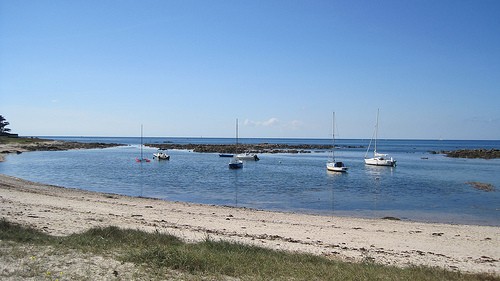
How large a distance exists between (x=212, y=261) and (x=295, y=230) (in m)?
10.2

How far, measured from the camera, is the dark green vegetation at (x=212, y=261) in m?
8.48

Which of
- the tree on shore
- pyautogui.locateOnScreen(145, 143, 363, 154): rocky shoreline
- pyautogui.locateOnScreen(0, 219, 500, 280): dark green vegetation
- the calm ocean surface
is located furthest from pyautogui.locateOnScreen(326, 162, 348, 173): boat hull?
the tree on shore

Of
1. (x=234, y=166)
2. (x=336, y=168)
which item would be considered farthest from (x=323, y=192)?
(x=234, y=166)

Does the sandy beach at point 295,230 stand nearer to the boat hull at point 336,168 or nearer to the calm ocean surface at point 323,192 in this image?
the calm ocean surface at point 323,192

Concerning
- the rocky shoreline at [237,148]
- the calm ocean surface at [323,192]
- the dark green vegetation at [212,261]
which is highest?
the dark green vegetation at [212,261]

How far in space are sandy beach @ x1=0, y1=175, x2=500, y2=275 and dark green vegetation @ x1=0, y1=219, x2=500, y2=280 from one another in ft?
9.08

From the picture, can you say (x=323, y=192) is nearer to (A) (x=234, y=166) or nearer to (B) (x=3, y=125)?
(A) (x=234, y=166)

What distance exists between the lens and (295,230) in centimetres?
1864

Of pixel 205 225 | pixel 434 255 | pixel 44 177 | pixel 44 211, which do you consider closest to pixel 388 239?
pixel 434 255

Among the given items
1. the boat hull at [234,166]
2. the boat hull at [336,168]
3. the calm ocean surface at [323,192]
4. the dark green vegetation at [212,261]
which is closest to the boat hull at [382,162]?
the calm ocean surface at [323,192]

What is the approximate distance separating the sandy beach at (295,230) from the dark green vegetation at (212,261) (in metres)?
2.77

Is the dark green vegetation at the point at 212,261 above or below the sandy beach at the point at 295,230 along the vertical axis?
above

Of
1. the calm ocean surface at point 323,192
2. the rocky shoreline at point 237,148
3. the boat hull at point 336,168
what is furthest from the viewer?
the rocky shoreline at point 237,148

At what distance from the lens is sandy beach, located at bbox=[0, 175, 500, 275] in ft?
46.5
